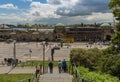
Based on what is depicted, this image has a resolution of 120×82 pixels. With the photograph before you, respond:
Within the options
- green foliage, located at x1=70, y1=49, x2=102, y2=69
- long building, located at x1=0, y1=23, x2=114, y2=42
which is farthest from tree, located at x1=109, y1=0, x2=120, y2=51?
long building, located at x1=0, y1=23, x2=114, y2=42

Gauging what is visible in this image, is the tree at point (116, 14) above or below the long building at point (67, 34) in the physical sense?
above

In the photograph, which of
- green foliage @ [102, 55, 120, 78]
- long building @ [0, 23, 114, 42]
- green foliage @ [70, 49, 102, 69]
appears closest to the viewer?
green foliage @ [102, 55, 120, 78]

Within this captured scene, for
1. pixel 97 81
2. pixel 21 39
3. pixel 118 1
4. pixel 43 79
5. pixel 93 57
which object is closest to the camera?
pixel 97 81

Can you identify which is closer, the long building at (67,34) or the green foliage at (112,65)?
the green foliage at (112,65)

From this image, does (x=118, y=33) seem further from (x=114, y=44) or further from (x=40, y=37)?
(x=40, y=37)

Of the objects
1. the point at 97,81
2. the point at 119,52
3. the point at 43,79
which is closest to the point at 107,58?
the point at 119,52

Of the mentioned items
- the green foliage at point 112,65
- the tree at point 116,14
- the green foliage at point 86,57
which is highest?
the tree at point 116,14

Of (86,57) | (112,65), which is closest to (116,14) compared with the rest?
(112,65)

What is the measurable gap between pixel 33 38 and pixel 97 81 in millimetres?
153180

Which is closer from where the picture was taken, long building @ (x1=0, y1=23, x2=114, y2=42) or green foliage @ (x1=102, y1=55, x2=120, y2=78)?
green foliage @ (x1=102, y1=55, x2=120, y2=78)

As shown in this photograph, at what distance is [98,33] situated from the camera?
6752 inches

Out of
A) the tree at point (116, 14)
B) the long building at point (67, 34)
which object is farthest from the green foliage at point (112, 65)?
the long building at point (67, 34)

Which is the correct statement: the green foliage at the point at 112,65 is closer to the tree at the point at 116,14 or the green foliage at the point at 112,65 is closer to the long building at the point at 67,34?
the tree at the point at 116,14

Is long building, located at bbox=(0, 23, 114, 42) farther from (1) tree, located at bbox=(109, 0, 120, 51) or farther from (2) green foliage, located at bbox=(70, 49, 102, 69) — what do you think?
(1) tree, located at bbox=(109, 0, 120, 51)
